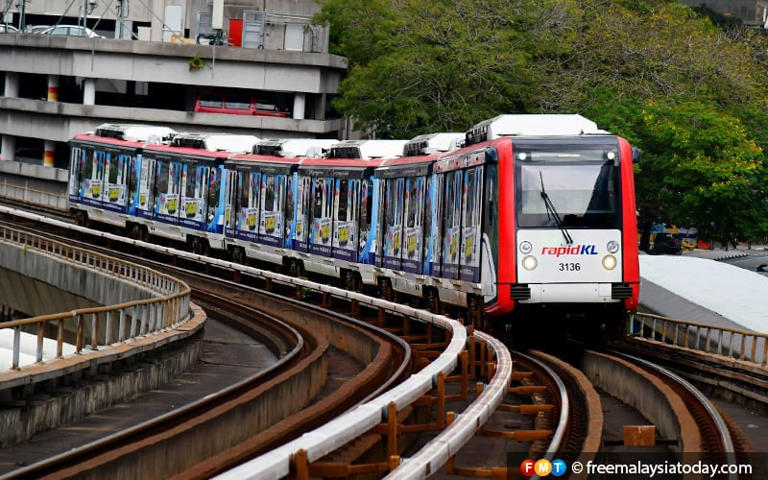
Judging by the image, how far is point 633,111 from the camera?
56156mm

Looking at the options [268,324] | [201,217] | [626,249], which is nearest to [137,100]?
[201,217]

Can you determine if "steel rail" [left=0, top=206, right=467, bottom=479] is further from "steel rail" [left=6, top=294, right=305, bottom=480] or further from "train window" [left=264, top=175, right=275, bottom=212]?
"train window" [left=264, top=175, right=275, bottom=212]

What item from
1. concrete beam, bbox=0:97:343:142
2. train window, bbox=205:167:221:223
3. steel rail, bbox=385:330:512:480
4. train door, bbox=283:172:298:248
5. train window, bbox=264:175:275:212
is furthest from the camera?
concrete beam, bbox=0:97:343:142

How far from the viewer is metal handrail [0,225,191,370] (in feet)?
56.9

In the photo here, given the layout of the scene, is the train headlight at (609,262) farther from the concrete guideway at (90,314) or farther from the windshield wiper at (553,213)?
the concrete guideway at (90,314)

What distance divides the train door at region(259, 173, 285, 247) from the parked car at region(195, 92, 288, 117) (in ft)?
129

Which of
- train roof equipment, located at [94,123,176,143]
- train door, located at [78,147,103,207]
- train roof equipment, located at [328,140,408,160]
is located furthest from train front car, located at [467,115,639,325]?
train door, located at [78,147,103,207]

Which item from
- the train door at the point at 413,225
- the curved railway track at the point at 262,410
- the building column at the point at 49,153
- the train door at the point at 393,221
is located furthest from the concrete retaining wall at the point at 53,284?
the building column at the point at 49,153

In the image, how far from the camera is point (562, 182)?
21484 mm

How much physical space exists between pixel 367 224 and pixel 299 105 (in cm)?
4689

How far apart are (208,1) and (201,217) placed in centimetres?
4910

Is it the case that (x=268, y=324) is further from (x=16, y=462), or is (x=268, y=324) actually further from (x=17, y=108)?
(x=17, y=108)

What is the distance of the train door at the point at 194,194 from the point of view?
141ft

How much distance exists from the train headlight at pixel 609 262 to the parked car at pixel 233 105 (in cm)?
5789
